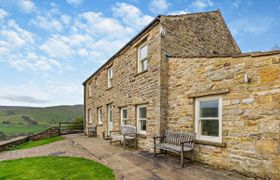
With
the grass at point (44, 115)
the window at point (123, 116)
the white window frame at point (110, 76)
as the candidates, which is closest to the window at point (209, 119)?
the window at point (123, 116)

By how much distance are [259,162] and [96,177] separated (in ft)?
14.4

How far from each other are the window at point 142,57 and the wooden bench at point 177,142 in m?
3.62

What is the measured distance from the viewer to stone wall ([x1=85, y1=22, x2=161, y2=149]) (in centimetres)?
756

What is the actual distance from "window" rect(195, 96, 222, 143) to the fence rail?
1689cm

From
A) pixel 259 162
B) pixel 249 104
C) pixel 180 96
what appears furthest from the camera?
pixel 180 96

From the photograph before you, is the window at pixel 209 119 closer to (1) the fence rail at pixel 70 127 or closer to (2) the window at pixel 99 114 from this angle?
(2) the window at pixel 99 114

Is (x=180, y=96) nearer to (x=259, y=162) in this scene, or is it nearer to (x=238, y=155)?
(x=238, y=155)

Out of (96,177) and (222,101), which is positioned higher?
(222,101)

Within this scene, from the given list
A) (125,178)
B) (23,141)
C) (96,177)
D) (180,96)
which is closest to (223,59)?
(180,96)

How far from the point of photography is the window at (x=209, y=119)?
5.51 m

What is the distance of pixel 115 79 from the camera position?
1184 centimetres

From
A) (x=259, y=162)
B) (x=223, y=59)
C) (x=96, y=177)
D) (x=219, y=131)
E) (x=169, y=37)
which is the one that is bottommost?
(x=96, y=177)

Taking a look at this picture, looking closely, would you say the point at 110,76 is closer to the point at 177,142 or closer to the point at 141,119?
the point at 141,119

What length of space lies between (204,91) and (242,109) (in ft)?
4.29
